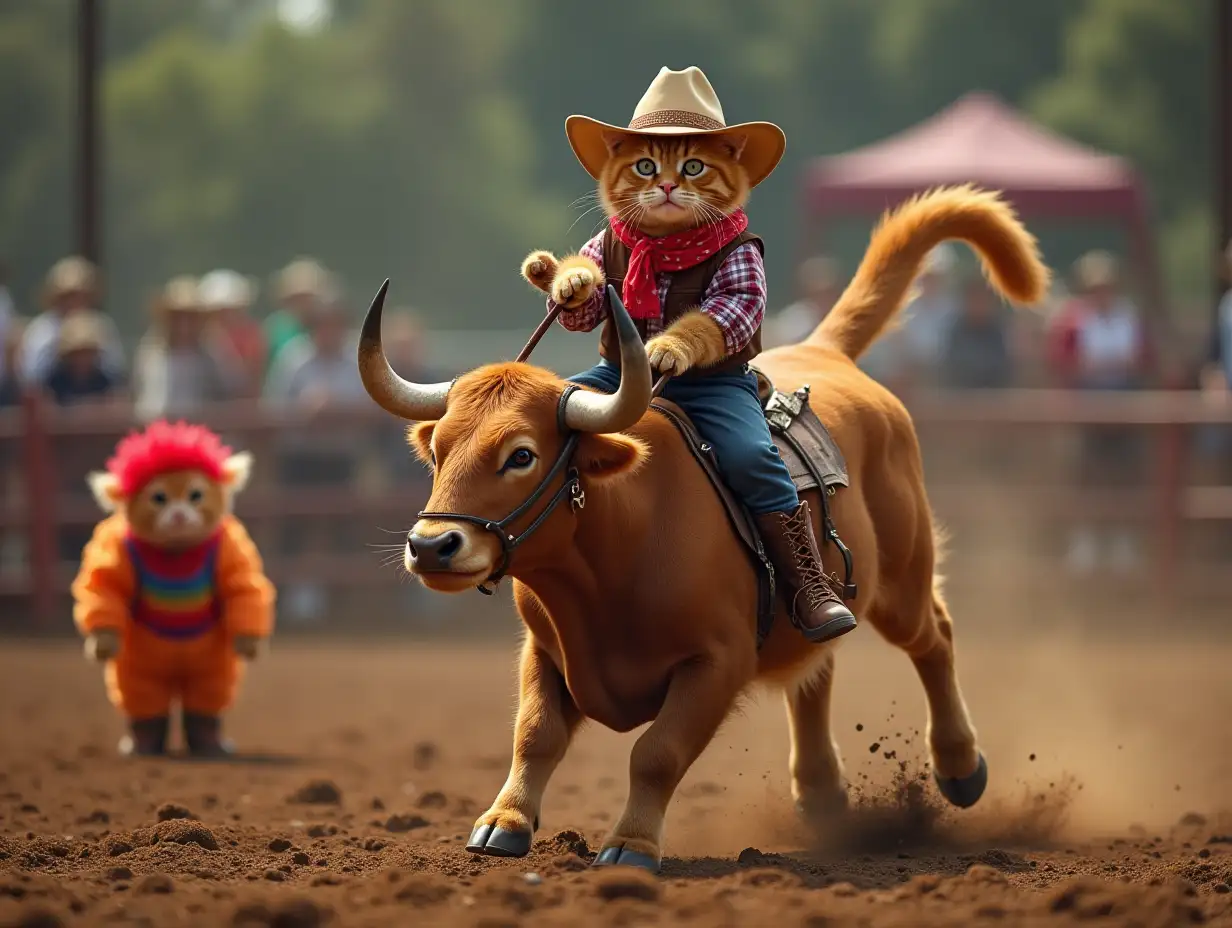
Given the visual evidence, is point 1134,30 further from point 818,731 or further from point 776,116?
point 818,731

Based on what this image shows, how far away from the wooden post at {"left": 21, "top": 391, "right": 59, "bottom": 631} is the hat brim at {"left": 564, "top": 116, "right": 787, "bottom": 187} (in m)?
7.27

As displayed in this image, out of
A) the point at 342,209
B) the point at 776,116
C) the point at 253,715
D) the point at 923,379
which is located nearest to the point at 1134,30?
the point at 776,116

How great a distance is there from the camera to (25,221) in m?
40.6

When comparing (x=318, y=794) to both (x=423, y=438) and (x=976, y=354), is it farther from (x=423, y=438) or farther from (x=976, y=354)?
(x=976, y=354)

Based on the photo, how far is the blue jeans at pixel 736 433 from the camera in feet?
17.3

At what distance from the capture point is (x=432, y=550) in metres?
4.56

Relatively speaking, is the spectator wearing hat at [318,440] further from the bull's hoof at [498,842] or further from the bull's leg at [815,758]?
the bull's hoof at [498,842]

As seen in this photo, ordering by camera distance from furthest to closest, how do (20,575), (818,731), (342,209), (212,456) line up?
1. (342,209)
2. (20,575)
3. (212,456)
4. (818,731)

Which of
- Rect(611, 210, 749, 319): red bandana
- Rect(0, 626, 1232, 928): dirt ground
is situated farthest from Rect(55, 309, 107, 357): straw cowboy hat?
Rect(611, 210, 749, 319): red bandana

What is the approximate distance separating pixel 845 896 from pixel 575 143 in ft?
7.33

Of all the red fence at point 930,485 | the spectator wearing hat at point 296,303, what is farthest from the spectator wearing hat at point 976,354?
the spectator wearing hat at point 296,303

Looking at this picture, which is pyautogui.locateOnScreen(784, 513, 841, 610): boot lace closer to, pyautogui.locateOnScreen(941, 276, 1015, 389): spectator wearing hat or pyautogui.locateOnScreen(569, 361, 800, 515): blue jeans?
pyautogui.locateOnScreen(569, 361, 800, 515): blue jeans

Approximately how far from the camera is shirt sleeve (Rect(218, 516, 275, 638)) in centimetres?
781

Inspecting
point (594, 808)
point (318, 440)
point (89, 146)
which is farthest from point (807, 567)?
point (89, 146)
